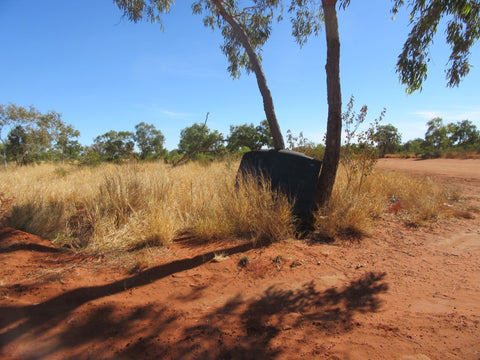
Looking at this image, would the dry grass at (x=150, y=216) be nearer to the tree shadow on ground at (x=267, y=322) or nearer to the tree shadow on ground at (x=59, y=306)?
the tree shadow on ground at (x=59, y=306)

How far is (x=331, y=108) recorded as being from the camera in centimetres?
446

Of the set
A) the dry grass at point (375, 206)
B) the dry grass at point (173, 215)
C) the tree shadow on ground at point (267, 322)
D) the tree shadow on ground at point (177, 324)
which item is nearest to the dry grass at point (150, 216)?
the dry grass at point (173, 215)

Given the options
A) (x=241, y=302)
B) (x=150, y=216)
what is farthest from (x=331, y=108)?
(x=150, y=216)

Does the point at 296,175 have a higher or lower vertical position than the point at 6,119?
lower

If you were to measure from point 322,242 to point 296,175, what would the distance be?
130 cm

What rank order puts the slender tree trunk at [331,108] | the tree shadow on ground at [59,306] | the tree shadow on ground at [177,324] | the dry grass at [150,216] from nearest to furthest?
the tree shadow on ground at [177,324] → the tree shadow on ground at [59,306] → the dry grass at [150,216] → the slender tree trunk at [331,108]

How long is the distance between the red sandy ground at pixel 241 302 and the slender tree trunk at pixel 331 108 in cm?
Result: 117

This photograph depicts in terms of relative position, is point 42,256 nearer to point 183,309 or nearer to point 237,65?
point 183,309

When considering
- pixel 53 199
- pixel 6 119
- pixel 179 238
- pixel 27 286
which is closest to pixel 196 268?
pixel 179 238

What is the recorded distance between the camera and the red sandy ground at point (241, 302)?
195 centimetres

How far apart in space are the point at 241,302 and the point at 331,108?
11.7ft

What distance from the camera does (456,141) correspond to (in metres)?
38.8

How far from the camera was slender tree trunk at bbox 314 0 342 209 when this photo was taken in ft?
14.0

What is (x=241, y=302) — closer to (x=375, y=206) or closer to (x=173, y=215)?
(x=173, y=215)
